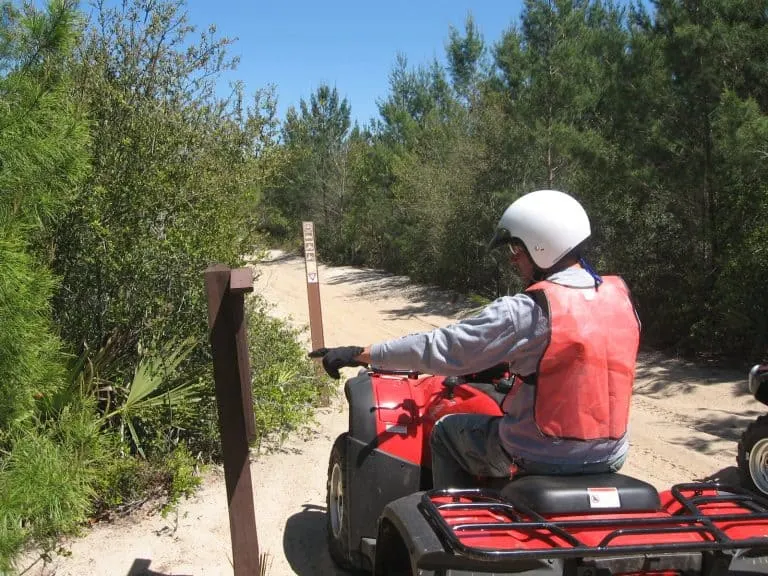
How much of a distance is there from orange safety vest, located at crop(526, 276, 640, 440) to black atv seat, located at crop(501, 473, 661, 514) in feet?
0.55

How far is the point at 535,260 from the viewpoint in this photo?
262 centimetres

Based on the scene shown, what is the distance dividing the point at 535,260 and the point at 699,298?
8.12 m

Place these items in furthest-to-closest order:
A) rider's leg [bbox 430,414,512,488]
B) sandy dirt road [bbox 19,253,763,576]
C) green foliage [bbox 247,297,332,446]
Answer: green foliage [bbox 247,297,332,446] < sandy dirt road [bbox 19,253,763,576] < rider's leg [bbox 430,414,512,488]

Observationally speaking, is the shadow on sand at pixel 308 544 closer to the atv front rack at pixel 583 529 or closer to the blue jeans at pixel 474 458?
the blue jeans at pixel 474 458

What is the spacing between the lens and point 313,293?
7578mm

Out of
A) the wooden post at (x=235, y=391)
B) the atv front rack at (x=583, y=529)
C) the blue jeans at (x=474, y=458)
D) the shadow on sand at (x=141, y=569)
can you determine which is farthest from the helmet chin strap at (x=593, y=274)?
the shadow on sand at (x=141, y=569)

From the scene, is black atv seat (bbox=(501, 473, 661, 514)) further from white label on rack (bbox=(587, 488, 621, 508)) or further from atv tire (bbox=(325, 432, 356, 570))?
atv tire (bbox=(325, 432, 356, 570))

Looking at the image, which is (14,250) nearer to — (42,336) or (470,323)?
(42,336)

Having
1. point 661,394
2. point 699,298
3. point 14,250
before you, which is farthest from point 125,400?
point 699,298

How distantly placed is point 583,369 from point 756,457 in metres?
3.10

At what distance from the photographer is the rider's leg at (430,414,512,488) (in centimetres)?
275

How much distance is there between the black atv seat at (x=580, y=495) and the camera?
2.15 metres

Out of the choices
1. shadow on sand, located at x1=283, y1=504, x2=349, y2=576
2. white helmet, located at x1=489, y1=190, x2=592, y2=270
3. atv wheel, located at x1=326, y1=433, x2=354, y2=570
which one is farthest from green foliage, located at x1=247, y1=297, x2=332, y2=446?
white helmet, located at x1=489, y1=190, x2=592, y2=270

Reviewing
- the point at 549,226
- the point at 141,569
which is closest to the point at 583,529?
the point at 549,226
